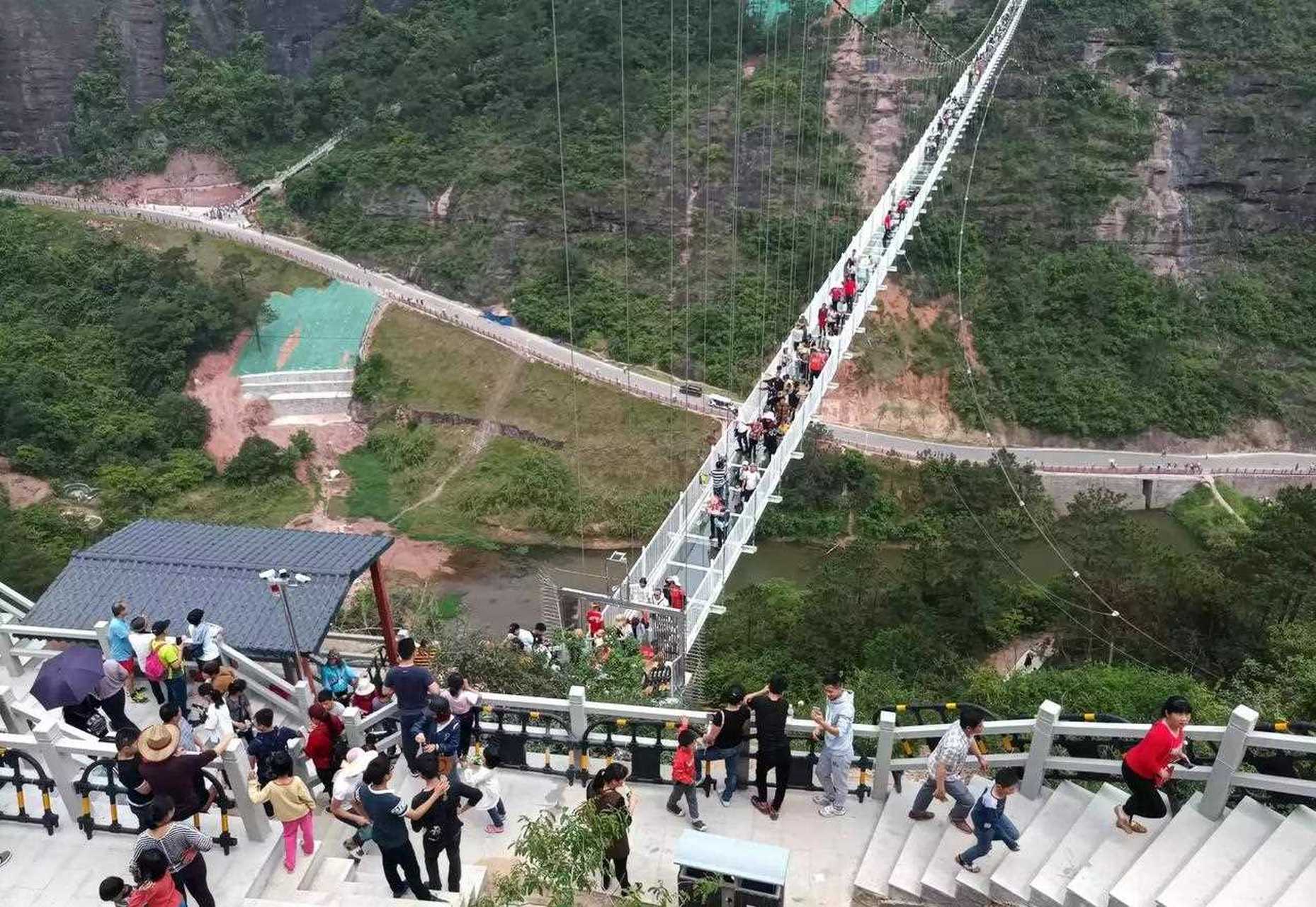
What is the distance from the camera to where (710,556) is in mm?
12258

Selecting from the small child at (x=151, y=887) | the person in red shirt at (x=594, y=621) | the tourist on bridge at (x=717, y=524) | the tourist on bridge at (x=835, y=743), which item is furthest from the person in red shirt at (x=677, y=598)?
the small child at (x=151, y=887)

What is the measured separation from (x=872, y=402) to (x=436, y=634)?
18894 millimetres

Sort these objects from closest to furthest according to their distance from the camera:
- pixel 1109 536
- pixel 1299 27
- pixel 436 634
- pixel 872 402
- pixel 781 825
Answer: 1. pixel 781 825
2. pixel 436 634
3. pixel 1109 536
4. pixel 872 402
5. pixel 1299 27

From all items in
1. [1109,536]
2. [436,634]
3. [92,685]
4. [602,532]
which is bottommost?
[602,532]

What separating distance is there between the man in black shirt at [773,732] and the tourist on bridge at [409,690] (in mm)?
1898

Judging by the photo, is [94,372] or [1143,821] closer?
[1143,821]

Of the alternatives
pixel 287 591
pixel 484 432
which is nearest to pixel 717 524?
pixel 287 591

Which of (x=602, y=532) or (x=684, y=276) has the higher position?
(x=684, y=276)

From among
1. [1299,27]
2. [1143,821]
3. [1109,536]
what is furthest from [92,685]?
[1299,27]

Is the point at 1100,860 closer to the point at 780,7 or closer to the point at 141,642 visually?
the point at 141,642

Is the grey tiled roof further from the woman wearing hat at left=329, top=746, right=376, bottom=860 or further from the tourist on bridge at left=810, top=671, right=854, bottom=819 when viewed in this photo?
the tourist on bridge at left=810, top=671, right=854, bottom=819

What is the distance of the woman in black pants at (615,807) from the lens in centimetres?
515

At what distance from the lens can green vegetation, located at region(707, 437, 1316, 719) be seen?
1112 cm

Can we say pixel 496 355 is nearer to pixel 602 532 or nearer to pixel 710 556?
pixel 602 532
